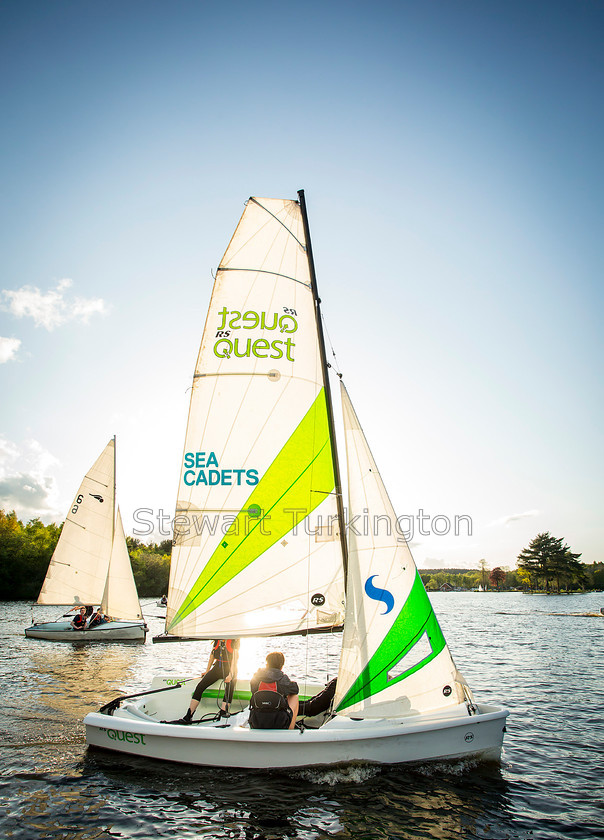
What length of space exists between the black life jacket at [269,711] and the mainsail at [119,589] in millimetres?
18223

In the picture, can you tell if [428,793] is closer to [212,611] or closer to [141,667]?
[212,611]

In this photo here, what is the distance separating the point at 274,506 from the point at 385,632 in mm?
2760

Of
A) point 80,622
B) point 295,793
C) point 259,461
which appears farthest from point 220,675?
point 80,622

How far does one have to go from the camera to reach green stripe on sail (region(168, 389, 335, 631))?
28.2 ft

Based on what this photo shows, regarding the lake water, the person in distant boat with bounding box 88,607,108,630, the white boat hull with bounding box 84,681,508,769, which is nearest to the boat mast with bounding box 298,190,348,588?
the white boat hull with bounding box 84,681,508,769

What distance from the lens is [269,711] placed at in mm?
7160

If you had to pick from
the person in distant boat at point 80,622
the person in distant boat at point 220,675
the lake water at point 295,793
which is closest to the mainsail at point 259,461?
the person in distant boat at point 220,675

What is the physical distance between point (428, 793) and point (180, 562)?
17.1ft

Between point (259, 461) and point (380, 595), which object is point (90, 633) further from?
point (380, 595)

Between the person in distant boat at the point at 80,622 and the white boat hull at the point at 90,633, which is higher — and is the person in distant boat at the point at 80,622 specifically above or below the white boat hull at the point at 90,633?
above

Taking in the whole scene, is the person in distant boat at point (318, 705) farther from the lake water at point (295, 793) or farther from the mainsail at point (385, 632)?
the lake water at point (295, 793)

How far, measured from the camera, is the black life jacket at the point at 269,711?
7152 millimetres

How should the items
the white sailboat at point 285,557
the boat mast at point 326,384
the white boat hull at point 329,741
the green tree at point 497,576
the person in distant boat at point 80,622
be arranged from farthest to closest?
1. the green tree at point 497,576
2. the person in distant boat at point 80,622
3. the boat mast at point 326,384
4. the white sailboat at point 285,557
5. the white boat hull at point 329,741

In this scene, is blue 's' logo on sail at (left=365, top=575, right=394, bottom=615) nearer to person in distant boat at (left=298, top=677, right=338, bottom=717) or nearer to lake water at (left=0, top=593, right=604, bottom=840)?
person in distant boat at (left=298, top=677, right=338, bottom=717)
